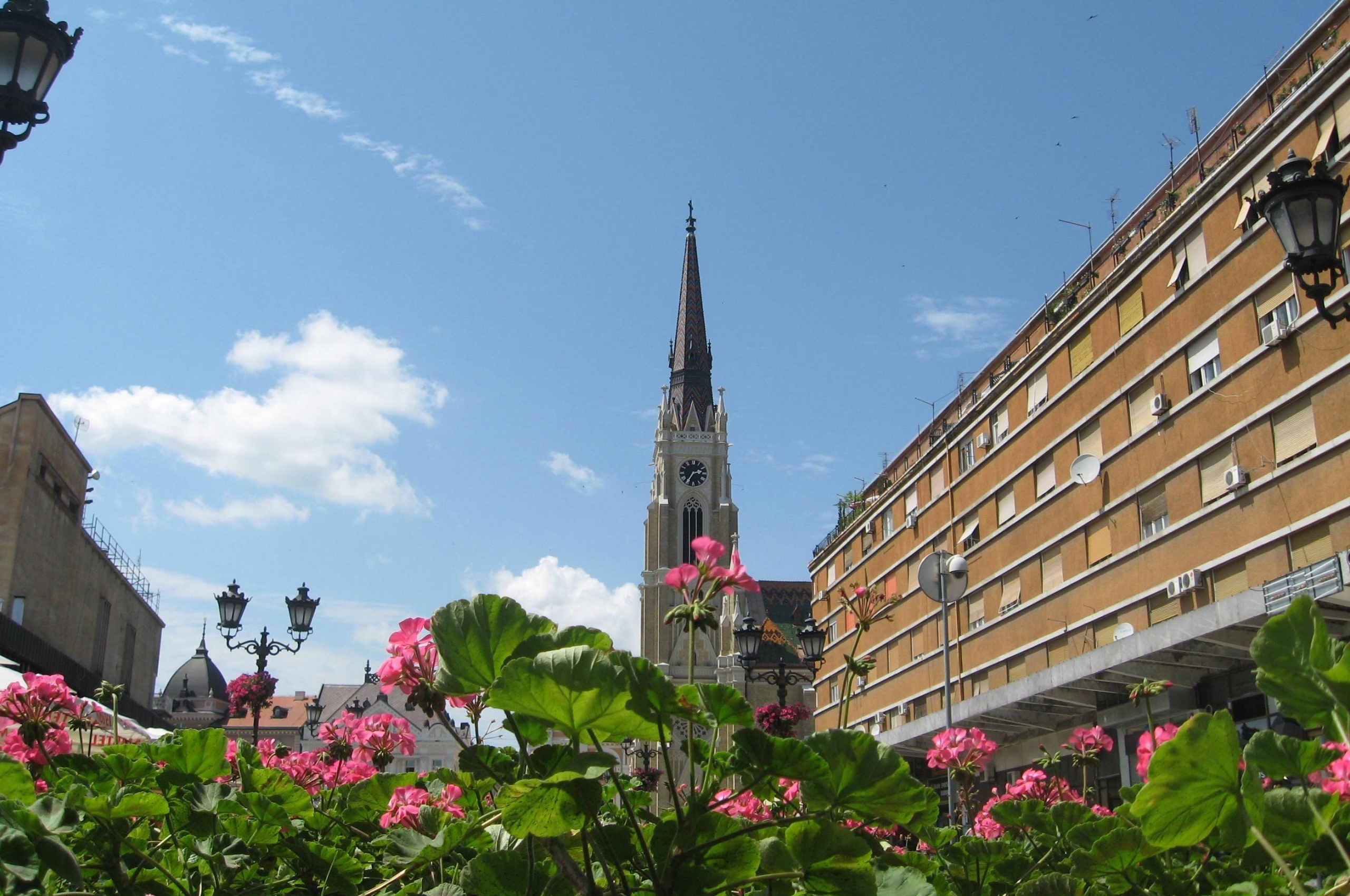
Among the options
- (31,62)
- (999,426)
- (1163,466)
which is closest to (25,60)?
(31,62)

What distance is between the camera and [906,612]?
39562 millimetres

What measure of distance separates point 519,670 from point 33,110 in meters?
5.78

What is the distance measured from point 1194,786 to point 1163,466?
80.2 ft

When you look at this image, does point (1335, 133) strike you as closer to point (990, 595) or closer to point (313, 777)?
point (990, 595)

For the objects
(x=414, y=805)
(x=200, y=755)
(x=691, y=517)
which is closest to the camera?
(x=200, y=755)

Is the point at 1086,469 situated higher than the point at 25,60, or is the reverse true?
the point at 1086,469

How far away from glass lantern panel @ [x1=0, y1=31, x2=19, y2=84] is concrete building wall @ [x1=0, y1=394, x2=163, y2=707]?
2436 centimetres

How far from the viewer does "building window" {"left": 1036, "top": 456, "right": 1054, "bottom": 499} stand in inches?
1158

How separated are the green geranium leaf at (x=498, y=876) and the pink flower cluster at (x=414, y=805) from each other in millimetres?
1046

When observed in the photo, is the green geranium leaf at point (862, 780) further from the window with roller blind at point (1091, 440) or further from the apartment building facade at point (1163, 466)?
the window with roller blind at point (1091, 440)

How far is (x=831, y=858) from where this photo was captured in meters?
2.03

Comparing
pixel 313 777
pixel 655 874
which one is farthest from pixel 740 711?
pixel 313 777

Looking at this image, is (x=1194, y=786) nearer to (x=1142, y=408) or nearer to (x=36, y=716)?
(x=36, y=716)

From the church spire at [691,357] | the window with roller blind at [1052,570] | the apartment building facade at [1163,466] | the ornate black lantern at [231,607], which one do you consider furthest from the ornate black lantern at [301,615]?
the church spire at [691,357]
